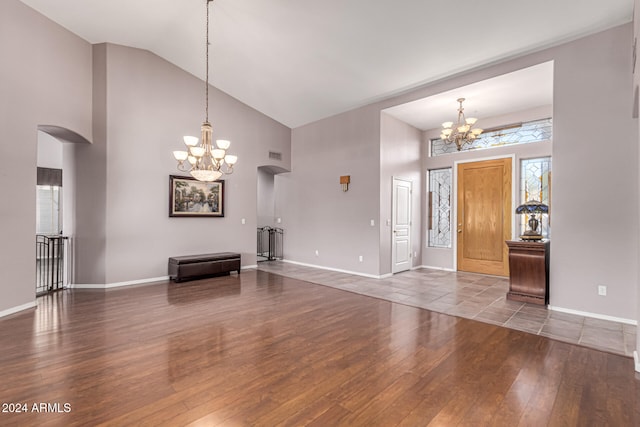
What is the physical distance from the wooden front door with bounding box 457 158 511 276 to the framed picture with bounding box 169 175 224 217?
18.2ft

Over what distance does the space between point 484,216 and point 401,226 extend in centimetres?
179

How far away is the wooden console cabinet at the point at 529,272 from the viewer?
447 cm

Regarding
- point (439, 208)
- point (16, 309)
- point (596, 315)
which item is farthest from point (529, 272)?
point (16, 309)

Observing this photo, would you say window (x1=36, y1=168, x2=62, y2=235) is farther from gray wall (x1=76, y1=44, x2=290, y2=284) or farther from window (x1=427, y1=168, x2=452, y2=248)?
window (x1=427, y1=168, x2=452, y2=248)

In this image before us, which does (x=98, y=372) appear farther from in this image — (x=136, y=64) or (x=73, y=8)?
(x=136, y=64)

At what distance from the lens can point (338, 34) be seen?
4.59 m

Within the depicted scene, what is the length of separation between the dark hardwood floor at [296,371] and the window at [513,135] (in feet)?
14.3

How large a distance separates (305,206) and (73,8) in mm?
5484

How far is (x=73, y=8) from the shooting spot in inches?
175

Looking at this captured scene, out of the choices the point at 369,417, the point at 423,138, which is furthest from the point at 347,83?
the point at 369,417

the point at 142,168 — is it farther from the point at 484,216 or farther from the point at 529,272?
the point at 484,216

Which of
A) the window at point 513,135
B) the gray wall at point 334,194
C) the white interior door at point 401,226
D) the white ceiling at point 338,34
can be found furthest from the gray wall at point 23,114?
the window at point 513,135

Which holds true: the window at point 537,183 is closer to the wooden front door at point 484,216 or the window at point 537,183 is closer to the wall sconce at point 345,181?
the wooden front door at point 484,216

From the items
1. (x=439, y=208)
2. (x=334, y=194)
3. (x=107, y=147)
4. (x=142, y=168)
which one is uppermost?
(x=107, y=147)
